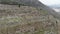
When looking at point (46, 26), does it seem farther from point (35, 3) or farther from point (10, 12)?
point (35, 3)

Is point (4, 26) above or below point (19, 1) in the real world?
below

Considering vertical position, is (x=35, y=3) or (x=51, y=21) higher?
(x=35, y=3)

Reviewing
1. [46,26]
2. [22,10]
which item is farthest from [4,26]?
[22,10]

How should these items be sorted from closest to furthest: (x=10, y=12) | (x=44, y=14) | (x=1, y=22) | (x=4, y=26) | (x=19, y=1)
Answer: (x=4, y=26) → (x=1, y=22) → (x=10, y=12) → (x=44, y=14) → (x=19, y=1)

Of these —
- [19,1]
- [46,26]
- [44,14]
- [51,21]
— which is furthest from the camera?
[19,1]

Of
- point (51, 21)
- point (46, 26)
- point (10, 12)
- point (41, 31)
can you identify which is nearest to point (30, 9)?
point (10, 12)

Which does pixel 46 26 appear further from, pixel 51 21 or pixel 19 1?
pixel 19 1

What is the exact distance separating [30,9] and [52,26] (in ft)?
31.0

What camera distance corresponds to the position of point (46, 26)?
24781mm

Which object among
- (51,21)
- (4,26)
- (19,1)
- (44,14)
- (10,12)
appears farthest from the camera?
(19,1)

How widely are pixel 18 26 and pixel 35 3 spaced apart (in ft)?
53.4

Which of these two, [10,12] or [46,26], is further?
[10,12]

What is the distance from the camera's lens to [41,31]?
22469 millimetres

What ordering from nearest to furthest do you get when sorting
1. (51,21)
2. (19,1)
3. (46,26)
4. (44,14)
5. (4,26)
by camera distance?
(4,26) < (46,26) < (51,21) < (44,14) < (19,1)
